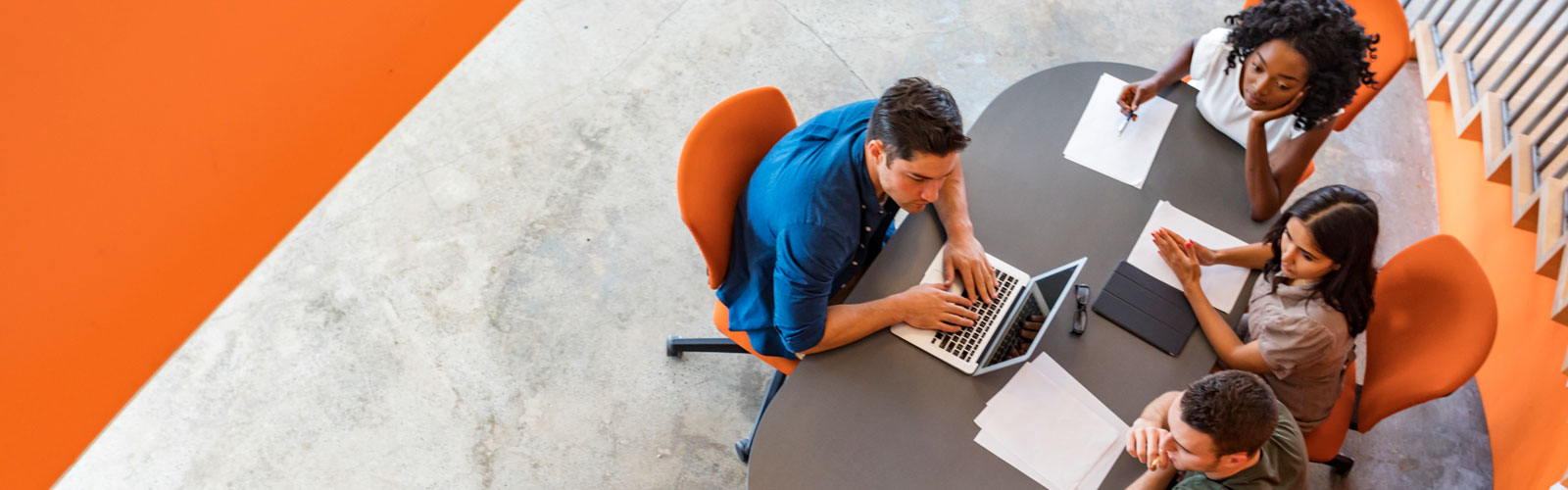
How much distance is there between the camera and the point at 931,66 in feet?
12.0

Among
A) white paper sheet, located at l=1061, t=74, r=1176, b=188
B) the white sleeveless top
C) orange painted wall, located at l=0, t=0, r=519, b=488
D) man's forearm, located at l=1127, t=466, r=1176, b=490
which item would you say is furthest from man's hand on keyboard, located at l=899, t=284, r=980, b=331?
orange painted wall, located at l=0, t=0, r=519, b=488

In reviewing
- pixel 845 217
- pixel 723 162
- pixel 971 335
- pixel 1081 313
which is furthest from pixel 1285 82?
pixel 723 162

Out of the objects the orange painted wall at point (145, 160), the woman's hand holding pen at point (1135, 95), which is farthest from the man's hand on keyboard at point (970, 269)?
the orange painted wall at point (145, 160)

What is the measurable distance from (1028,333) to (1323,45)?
3.32ft

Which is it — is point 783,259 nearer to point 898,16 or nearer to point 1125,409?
A: point 1125,409

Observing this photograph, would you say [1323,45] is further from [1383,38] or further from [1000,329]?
[1000,329]

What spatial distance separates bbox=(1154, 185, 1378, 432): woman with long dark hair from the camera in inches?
76.3

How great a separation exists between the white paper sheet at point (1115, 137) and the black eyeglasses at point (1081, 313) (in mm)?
397

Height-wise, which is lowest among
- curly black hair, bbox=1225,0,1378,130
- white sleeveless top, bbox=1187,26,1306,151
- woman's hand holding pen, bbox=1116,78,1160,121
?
woman's hand holding pen, bbox=1116,78,1160,121

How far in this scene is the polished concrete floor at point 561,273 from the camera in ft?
9.04

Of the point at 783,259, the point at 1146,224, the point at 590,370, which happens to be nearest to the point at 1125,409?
the point at 1146,224

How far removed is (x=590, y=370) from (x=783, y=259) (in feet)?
4.22

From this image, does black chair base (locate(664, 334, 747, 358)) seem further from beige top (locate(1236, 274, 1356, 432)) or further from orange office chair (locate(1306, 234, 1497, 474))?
orange office chair (locate(1306, 234, 1497, 474))

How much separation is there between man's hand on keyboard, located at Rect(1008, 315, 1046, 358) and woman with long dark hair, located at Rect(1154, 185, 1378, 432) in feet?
1.28
